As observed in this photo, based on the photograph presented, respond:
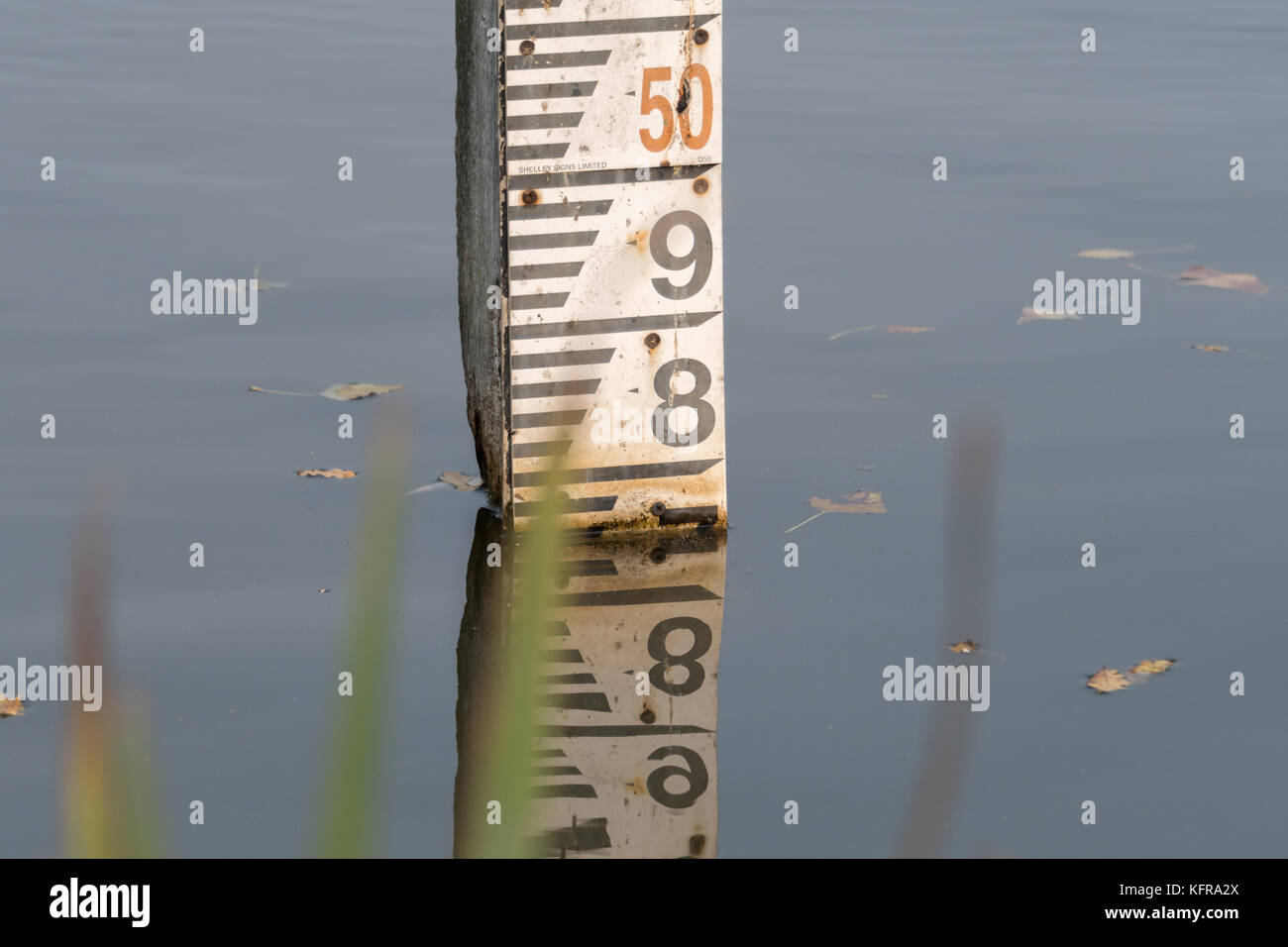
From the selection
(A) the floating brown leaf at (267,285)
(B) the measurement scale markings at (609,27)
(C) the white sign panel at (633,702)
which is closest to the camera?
(C) the white sign panel at (633,702)

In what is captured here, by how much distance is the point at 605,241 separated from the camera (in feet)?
15.6

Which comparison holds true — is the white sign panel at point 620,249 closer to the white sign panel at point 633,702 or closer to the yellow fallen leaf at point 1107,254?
the white sign panel at point 633,702

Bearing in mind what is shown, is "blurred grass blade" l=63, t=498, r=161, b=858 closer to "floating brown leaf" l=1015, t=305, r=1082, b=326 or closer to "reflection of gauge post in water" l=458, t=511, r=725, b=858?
"reflection of gauge post in water" l=458, t=511, r=725, b=858

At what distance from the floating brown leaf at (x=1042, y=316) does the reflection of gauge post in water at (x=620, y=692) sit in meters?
2.35

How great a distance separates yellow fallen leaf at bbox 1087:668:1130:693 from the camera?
13.3 feet

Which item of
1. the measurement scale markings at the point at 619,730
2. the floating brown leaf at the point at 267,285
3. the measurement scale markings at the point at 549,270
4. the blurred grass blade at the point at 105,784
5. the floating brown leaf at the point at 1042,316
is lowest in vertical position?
the measurement scale markings at the point at 619,730

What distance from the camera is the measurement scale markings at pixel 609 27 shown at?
456 cm

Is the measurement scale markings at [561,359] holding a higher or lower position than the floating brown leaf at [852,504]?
higher

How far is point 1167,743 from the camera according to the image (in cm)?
380

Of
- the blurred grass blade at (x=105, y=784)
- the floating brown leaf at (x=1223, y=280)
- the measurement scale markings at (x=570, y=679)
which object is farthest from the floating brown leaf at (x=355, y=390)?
the blurred grass blade at (x=105, y=784)

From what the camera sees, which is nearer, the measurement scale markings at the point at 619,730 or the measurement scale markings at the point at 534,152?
the measurement scale markings at the point at 619,730

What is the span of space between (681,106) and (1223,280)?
10.8 ft

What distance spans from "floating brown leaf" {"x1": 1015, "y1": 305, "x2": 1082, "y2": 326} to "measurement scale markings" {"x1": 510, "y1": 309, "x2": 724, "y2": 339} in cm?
229

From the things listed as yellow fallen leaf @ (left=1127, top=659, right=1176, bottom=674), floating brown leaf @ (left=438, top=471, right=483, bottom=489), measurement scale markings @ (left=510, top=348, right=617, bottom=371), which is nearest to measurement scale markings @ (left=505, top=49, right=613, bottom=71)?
measurement scale markings @ (left=510, top=348, right=617, bottom=371)
